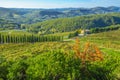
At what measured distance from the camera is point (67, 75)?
52531 mm

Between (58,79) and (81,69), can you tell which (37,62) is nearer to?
(58,79)

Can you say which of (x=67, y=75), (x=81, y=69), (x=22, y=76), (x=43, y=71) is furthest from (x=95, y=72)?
(x=22, y=76)

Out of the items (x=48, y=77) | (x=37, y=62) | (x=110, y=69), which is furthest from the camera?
(x=110, y=69)

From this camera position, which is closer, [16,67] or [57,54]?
[16,67]

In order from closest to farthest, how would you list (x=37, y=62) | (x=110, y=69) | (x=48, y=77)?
(x=48, y=77) < (x=37, y=62) < (x=110, y=69)

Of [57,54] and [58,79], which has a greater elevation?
[57,54]

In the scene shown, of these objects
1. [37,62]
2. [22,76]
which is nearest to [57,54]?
[37,62]

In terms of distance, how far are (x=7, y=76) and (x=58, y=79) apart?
10.8 m

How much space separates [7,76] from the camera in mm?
53031

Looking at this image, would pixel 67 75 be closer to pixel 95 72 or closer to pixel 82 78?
pixel 82 78

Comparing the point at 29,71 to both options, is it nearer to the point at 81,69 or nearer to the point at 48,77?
the point at 48,77

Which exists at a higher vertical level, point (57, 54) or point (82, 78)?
point (57, 54)

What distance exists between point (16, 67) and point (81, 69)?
14864 mm

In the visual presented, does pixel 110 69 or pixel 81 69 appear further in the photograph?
pixel 110 69
